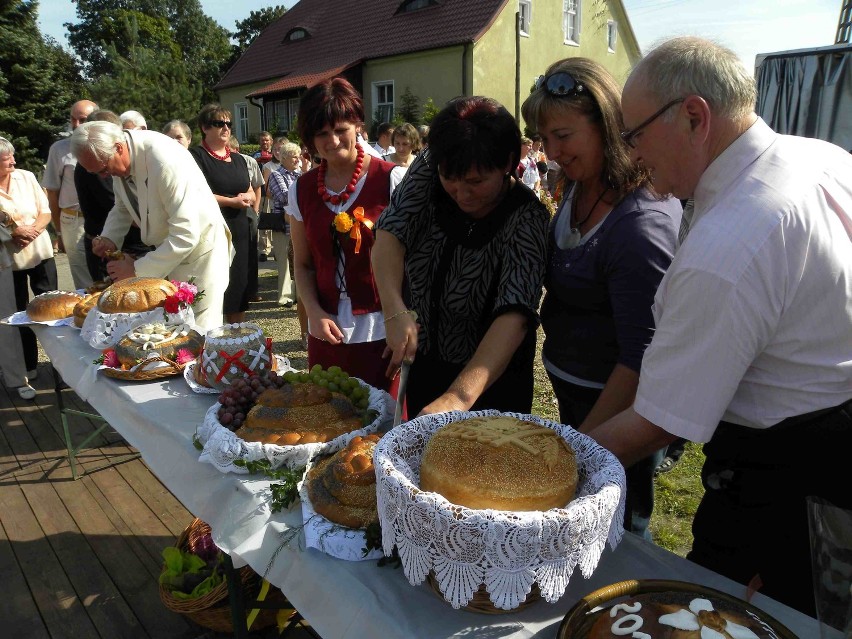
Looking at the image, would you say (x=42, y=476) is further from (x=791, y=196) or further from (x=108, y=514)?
(x=791, y=196)

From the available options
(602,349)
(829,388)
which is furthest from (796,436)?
(602,349)

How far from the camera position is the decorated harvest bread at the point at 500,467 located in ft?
3.15

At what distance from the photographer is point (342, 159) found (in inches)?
90.3

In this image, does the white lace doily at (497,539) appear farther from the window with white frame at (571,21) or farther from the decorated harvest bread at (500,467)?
the window with white frame at (571,21)

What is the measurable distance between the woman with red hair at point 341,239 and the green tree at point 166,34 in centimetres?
4460

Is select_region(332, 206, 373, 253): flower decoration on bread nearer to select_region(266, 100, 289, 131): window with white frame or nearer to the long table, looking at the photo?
the long table

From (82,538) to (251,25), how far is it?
167 feet

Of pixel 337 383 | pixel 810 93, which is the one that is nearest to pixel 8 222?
pixel 337 383

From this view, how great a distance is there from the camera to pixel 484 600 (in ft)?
3.25

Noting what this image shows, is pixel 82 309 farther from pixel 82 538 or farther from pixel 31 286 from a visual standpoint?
pixel 31 286

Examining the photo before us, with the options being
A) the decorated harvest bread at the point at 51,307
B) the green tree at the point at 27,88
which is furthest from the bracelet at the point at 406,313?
the green tree at the point at 27,88

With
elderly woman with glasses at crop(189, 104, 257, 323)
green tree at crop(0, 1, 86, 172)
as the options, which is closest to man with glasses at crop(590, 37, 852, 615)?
elderly woman with glasses at crop(189, 104, 257, 323)

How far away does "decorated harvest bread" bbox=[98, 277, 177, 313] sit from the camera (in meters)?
2.43

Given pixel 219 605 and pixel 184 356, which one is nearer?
pixel 219 605
